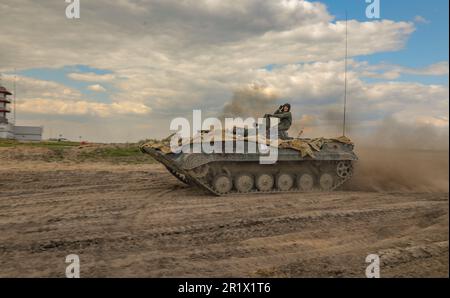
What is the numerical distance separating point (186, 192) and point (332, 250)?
7.51 m

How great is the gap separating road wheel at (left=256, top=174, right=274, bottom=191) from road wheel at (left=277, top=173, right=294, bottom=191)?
314mm

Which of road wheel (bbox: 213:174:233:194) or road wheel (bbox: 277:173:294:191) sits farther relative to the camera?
road wheel (bbox: 277:173:294:191)

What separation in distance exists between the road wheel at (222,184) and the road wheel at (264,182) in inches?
41.4

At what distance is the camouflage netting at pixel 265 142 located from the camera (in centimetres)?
1345

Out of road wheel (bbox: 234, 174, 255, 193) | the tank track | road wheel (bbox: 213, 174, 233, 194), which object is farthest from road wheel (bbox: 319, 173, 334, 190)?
road wheel (bbox: 213, 174, 233, 194)

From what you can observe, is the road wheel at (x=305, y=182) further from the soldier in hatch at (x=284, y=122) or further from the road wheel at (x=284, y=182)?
the soldier in hatch at (x=284, y=122)

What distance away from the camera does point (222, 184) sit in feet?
44.2

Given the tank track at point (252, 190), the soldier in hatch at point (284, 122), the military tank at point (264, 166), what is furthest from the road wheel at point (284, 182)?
the soldier in hatch at point (284, 122)

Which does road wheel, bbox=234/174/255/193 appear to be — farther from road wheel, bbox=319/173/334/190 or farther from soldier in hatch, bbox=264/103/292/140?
road wheel, bbox=319/173/334/190

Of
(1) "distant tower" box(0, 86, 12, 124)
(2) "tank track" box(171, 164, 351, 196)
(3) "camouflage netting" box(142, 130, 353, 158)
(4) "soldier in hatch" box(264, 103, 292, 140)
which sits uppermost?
(1) "distant tower" box(0, 86, 12, 124)

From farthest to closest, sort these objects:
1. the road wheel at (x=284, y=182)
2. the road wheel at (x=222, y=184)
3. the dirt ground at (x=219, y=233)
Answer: the road wheel at (x=284, y=182) < the road wheel at (x=222, y=184) < the dirt ground at (x=219, y=233)

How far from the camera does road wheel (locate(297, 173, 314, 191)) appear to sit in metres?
14.6

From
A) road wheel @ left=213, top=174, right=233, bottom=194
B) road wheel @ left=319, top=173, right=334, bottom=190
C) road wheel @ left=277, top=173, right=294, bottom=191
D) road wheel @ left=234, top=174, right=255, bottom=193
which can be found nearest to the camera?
road wheel @ left=213, top=174, right=233, bottom=194

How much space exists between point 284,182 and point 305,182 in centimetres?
82
